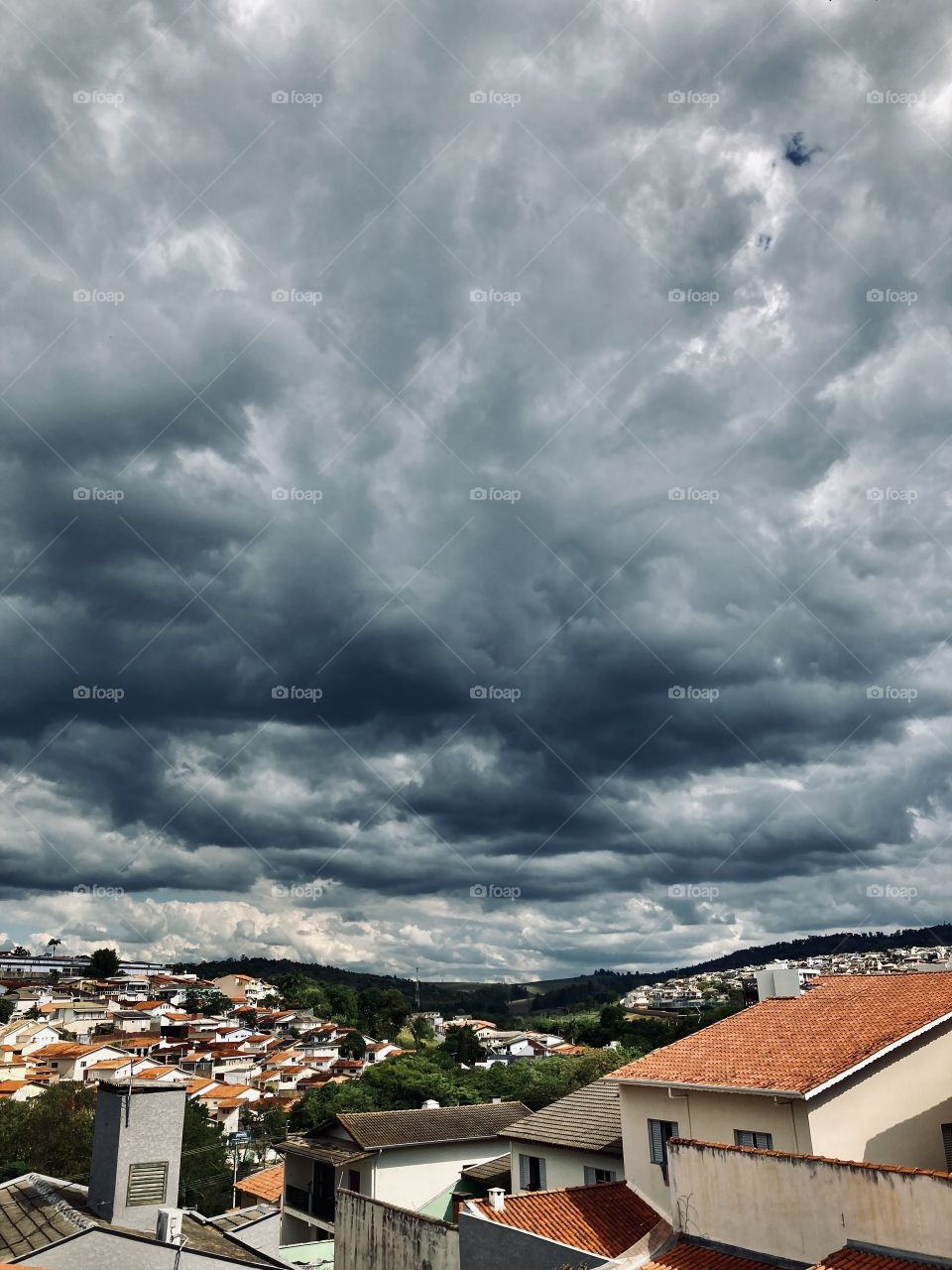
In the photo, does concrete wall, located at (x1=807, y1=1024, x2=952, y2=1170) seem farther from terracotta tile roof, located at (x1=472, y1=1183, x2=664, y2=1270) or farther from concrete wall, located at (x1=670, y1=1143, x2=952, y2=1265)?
terracotta tile roof, located at (x1=472, y1=1183, x2=664, y2=1270)

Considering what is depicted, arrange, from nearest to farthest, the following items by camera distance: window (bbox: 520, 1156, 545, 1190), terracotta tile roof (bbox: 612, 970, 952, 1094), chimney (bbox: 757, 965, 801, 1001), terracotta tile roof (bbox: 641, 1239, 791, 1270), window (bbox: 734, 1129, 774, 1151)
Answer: terracotta tile roof (bbox: 641, 1239, 791, 1270), window (bbox: 734, 1129, 774, 1151), terracotta tile roof (bbox: 612, 970, 952, 1094), chimney (bbox: 757, 965, 801, 1001), window (bbox: 520, 1156, 545, 1190)

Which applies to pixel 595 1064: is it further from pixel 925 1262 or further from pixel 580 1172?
pixel 925 1262

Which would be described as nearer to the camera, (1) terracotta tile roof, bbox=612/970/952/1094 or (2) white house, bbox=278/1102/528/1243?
(1) terracotta tile roof, bbox=612/970/952/1094

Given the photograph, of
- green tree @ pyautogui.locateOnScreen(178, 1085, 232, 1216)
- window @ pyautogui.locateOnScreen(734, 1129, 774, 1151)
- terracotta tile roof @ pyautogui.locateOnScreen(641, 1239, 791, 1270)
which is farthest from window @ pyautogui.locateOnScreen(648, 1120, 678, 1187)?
green tree @ pyautogui.locateOnScreen(178, 1085, 232, 1216)

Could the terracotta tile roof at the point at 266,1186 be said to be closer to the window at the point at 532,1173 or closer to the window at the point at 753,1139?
the window at the point at 532,1173

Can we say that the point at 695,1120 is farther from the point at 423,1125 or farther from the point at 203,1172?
the point at 203,1172

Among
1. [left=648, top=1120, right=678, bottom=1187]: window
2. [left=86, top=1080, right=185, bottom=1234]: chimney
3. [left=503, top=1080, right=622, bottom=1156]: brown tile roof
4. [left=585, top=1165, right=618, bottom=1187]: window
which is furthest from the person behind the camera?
[left=503, top=1080, right=622, bottom=1156]: brown tile roof

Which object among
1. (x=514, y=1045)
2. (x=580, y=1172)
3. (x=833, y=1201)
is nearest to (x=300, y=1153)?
(x=580, y=1172)

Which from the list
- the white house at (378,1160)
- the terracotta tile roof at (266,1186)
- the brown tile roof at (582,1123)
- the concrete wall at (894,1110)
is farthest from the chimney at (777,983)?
the terracotta tile roof at (266,1186)
